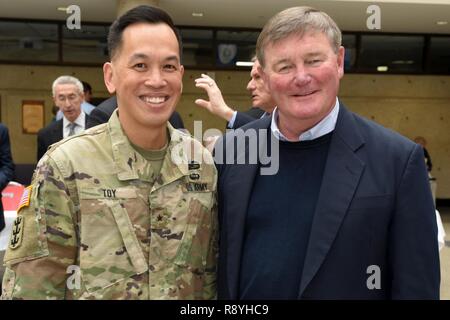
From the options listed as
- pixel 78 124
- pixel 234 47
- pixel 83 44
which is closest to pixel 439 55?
pixel 234 47

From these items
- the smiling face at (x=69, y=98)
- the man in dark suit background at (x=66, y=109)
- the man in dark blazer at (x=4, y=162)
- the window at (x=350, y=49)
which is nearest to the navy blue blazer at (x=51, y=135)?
the man in dark suit background at (x=66, y=109)

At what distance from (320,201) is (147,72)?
0.70 meters

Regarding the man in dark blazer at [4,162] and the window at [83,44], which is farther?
the window at [83,44]

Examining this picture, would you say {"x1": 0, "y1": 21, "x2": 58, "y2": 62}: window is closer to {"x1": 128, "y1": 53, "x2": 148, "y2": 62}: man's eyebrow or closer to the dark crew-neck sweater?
{"x1": 128, "y1": 53, "x2": 148, "y2": 62}: man's eyebrow

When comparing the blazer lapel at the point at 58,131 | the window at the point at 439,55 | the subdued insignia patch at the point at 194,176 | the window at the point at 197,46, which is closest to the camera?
the subdued insignia patch at the point at 194,176

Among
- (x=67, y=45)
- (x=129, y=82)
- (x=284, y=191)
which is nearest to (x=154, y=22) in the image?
(x=129, y=82)

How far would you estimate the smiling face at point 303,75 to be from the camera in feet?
5.04

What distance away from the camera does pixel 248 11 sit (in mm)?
8344

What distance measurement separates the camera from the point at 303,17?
1555 mm

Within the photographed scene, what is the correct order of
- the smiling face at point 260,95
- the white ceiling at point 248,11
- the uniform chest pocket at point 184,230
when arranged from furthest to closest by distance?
1. the white ceiling at point 248,11
2. the smiling face at point 260,95
3. the uniform chest pocket at point 184,230

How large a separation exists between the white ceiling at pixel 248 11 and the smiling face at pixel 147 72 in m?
6.48

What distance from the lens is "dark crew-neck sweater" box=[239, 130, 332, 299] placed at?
1561 millimetres

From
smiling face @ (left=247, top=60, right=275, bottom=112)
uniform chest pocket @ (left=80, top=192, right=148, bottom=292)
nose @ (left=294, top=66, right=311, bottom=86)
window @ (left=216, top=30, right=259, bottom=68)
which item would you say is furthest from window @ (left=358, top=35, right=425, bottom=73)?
uniform chest pocket @ (left=80, top=192, right=148, bottom=292)

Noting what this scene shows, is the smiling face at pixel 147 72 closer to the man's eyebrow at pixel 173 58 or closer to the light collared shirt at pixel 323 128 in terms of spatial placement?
the man's eyebrow at pixel 173 58
